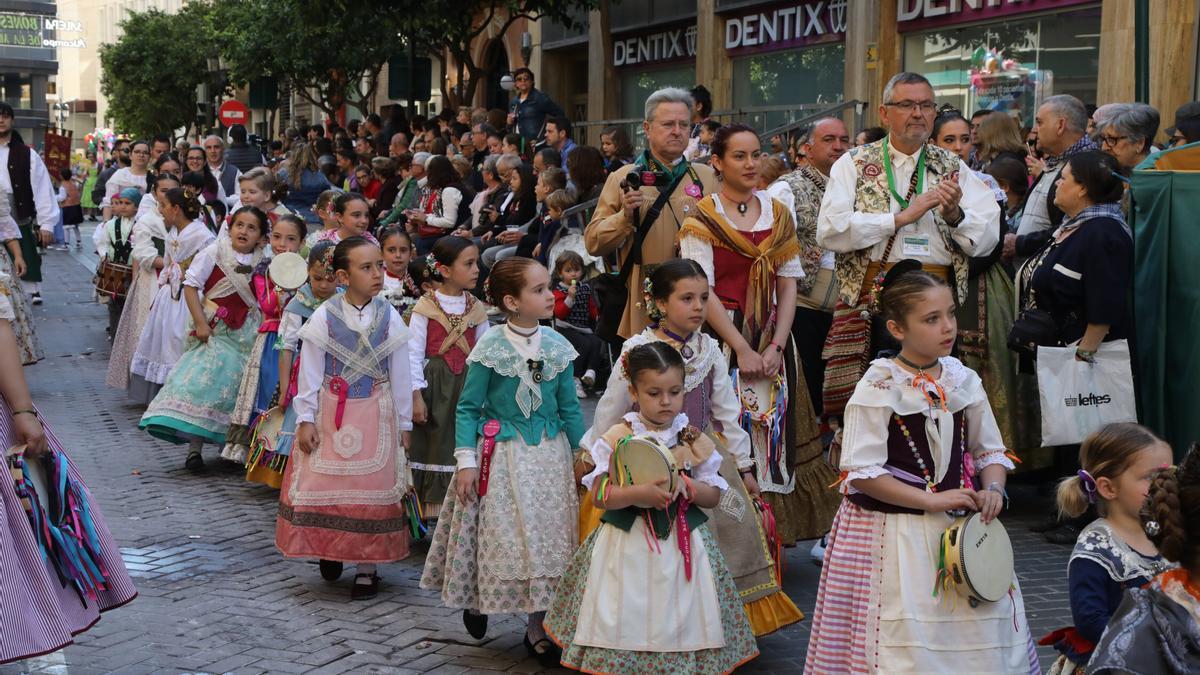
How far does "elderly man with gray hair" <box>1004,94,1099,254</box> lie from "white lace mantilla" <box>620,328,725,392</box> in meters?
3.41

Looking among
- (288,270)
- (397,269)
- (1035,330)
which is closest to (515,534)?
(397,269)

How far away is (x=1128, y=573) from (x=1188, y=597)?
0.69 metres

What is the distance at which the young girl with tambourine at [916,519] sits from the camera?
15.0ft

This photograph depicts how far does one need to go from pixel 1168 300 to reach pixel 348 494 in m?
4.35

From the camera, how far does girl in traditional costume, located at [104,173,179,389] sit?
41.2ft

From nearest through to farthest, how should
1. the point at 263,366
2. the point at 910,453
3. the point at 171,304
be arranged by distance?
the point at 910,453 → the point at 263,366 → the point at 171,304

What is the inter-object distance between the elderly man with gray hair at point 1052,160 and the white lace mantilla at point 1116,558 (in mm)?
4605

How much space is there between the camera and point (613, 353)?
37.3 ft

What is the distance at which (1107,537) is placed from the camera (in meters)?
4.14

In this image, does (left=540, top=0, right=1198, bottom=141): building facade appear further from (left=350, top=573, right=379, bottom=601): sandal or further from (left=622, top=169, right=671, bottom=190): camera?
(left=350, top=573, right=379, bottom=601): sandal

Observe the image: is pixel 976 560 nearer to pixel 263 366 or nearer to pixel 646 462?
pixel 646 462

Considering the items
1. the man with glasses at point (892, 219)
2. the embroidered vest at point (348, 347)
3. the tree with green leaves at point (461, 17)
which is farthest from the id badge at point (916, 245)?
the tree with green leaves at point (461, 17)

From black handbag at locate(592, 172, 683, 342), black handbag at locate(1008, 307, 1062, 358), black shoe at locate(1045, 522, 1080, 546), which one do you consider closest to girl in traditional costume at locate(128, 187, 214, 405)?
black handbag at locate(592, 172, 683, 342)

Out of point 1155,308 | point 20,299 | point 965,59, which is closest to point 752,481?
point 1155,308
